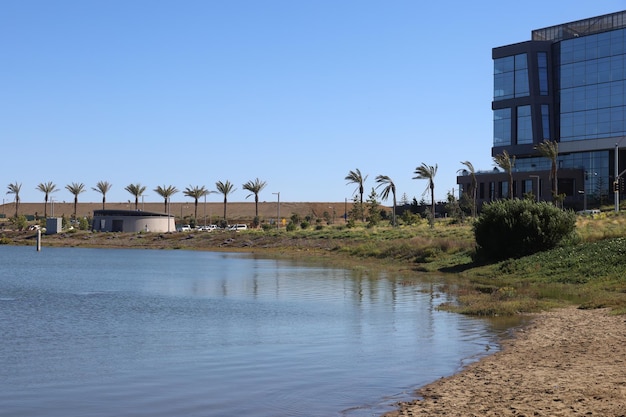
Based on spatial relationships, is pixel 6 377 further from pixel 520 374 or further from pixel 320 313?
pixel 320 313

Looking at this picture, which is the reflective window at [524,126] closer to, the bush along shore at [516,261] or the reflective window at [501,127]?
the reflective window at [501,127]

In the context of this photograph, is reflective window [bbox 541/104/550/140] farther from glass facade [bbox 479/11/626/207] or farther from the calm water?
the calm water

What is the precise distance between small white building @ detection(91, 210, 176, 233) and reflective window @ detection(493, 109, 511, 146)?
2223 inches

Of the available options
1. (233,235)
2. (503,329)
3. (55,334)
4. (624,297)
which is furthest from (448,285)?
(233,235)

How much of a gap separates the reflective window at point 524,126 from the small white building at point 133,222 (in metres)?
59.9

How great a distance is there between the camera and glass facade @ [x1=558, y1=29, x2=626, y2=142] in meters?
108

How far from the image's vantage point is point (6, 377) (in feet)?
55.3

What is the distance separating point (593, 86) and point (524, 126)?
41.1ft

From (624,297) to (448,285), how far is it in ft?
42.4

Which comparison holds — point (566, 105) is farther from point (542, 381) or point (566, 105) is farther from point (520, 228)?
point (542, 381)

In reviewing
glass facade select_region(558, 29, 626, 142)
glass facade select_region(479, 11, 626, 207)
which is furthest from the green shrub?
glass facade select_region(558, 29, 626, 142)

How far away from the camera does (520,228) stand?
157ft

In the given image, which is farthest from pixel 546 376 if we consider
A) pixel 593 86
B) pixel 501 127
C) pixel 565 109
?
pixel 501 127

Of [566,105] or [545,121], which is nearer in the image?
[566,105]
